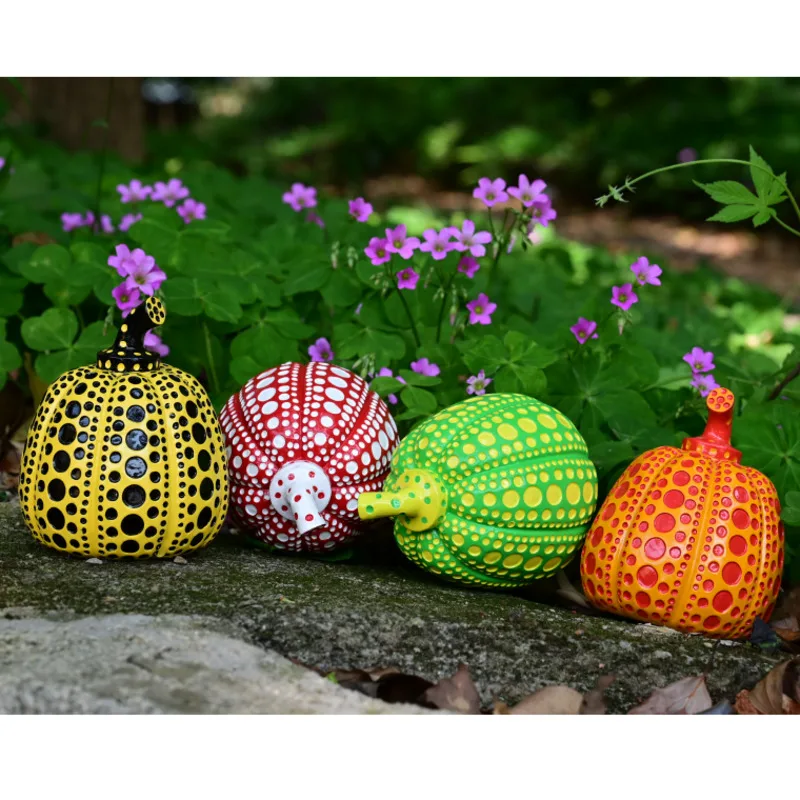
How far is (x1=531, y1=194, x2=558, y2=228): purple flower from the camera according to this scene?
2783mm

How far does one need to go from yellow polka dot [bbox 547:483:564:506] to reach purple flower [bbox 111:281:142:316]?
1204mm

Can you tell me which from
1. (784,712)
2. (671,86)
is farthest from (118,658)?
(671,86)

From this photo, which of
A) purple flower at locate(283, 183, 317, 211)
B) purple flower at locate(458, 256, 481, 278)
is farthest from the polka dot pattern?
purple flower at locate(283, 183, 317, 211)

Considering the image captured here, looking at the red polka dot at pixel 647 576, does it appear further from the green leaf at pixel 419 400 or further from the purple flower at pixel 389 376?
the purple flower at pixel 389 376

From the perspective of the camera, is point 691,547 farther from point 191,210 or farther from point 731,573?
point 191,210

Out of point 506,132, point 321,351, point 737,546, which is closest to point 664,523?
point 737,546

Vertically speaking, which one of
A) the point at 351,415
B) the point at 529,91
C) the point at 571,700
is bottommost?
the point at 571,700

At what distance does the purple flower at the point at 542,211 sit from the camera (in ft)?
9.13

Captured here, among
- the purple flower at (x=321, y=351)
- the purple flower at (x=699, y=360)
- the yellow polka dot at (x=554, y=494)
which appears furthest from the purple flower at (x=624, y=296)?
the purple flower at (x=321, y=351)

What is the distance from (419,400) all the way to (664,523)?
725 millimetres

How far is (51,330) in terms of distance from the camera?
9.35ft

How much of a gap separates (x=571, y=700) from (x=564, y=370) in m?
1.08

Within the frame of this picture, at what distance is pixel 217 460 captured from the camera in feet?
7.89

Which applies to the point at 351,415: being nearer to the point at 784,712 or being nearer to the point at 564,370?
the point at 564,370
